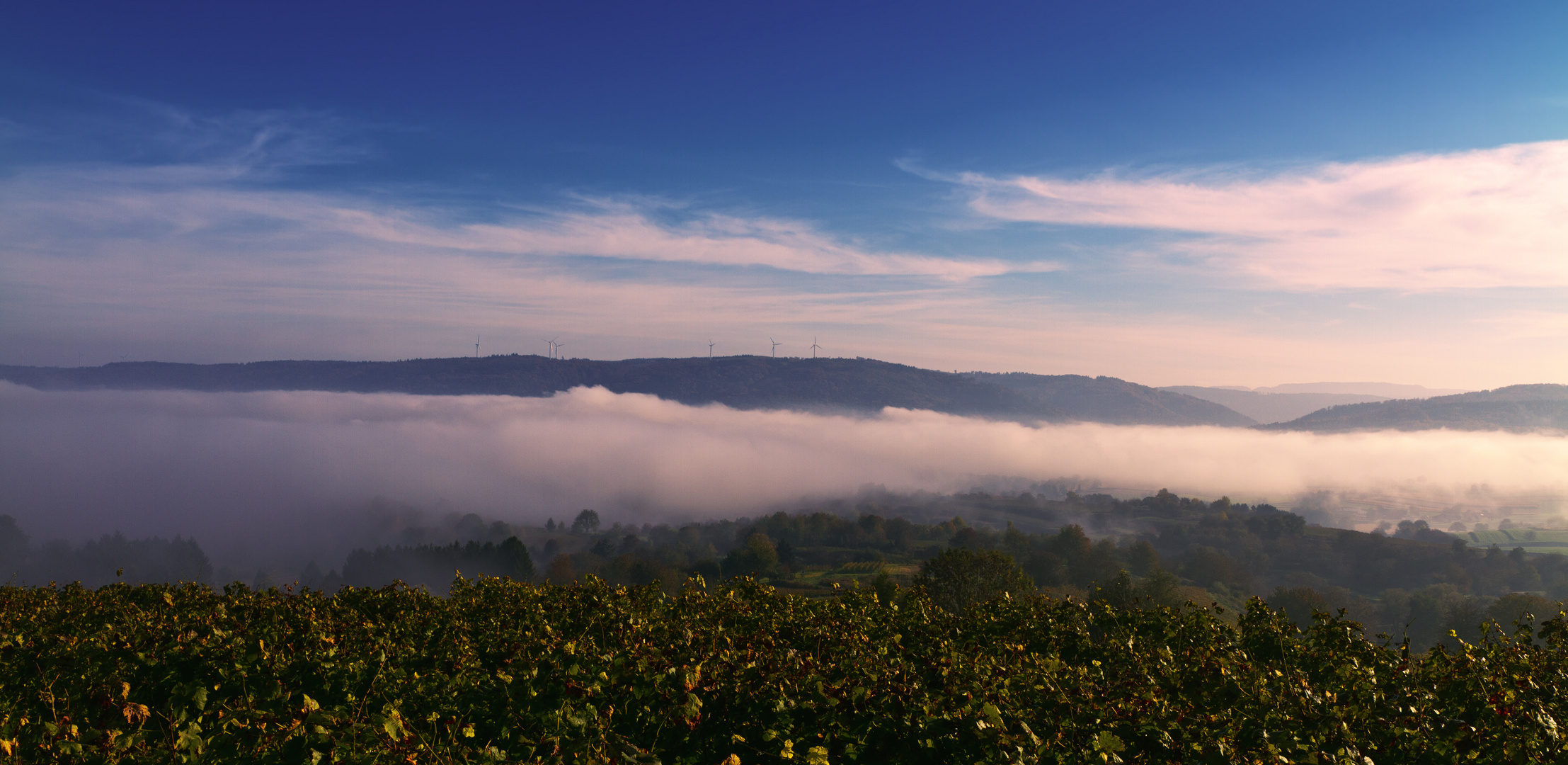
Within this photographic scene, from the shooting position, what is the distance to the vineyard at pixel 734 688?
25.7ft

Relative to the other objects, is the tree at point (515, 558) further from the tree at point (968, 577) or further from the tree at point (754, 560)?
the tree at point (968, 577)

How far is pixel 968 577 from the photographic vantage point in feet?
246

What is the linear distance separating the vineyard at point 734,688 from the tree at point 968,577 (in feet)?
189

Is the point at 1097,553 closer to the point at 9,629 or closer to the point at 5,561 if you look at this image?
the point at 9,629

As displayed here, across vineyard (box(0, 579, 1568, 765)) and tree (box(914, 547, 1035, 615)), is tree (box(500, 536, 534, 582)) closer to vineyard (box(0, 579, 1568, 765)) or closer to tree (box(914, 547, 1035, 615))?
tree (box(914, 547, 1035, 615))

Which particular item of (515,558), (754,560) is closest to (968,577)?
(754,560)

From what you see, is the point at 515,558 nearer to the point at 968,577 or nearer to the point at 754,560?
the point at 754,560

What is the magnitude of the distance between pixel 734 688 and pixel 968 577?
69.7 m

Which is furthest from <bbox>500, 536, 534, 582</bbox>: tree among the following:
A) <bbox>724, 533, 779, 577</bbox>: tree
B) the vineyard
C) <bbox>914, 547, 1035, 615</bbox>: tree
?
the vineyard

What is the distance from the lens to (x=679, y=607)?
49.5ft

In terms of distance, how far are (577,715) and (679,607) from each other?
6.96 meters

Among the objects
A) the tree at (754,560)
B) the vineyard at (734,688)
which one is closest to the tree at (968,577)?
the vineyard at (734,688)

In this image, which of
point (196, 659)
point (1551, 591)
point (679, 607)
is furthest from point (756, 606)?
point (1551, 591)

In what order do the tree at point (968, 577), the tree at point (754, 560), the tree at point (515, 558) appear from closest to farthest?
the tree at point (968, 577), the tree at point (515, 558), the tree at point (754, 560)
